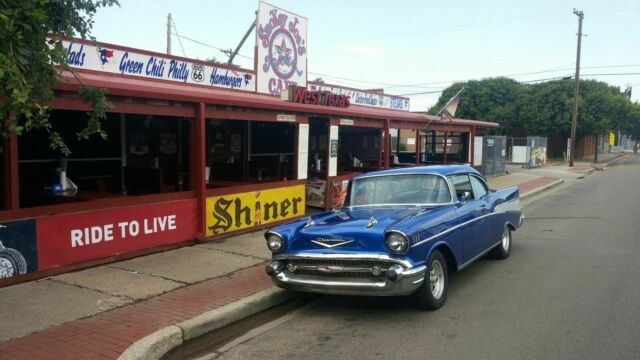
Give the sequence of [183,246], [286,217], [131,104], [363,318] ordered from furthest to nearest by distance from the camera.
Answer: [286,217]
[183,246]
[131,104]
[363,318]

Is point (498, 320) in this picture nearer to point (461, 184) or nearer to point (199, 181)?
point (461, 184)

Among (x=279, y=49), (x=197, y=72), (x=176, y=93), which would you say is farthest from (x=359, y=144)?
(x=176, y=93)

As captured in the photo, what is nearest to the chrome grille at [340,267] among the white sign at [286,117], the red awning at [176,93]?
the red awning at [176,93]

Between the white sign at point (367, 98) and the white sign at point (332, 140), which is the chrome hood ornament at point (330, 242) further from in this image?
the white sign at point (367, 98)

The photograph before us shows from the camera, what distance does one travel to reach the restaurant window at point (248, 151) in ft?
44.5

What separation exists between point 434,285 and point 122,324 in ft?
10.4

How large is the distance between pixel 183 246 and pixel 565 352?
607 centimetres

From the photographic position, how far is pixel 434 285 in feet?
19.4

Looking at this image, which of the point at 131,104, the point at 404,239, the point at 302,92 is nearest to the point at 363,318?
the point at 404,239

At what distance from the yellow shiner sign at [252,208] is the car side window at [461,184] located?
4.26 metres

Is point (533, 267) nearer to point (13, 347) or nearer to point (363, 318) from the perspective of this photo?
point (363, 318)

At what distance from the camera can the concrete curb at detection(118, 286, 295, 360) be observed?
464cm

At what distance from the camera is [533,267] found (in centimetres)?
780

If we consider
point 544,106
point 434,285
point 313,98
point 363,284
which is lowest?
point 434,285
